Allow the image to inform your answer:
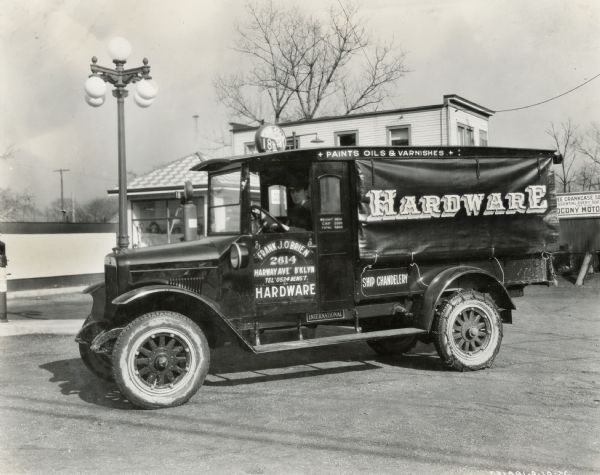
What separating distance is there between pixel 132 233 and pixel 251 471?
21.2 meters

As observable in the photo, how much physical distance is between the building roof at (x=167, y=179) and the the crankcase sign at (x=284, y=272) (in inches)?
590

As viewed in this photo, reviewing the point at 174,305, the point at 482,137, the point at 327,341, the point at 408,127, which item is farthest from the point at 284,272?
the point at 482,137

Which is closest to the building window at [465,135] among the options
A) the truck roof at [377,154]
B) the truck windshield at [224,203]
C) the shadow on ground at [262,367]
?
the truck roof at [377,154]

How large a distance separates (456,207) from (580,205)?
13.3 metres

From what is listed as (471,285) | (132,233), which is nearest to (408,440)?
(471,285)

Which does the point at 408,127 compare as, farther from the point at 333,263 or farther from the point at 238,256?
the point at 238,256

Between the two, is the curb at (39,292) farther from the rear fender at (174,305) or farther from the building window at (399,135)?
the rear fender at (174,305)

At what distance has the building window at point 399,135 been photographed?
2256 cm

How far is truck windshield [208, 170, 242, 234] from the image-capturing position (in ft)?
21.4

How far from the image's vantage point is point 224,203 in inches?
267

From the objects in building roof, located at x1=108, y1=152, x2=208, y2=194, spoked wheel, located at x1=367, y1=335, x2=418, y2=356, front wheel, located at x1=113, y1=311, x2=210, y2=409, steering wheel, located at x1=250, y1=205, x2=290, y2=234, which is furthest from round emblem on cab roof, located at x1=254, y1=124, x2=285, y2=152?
building roof, located at x1=108, y1=152, x2=208, y2=194

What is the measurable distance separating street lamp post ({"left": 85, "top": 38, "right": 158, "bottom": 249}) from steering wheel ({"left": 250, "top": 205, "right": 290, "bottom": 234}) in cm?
441

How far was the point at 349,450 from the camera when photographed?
4.38 meters

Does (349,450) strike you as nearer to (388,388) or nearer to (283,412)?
(283,412)
